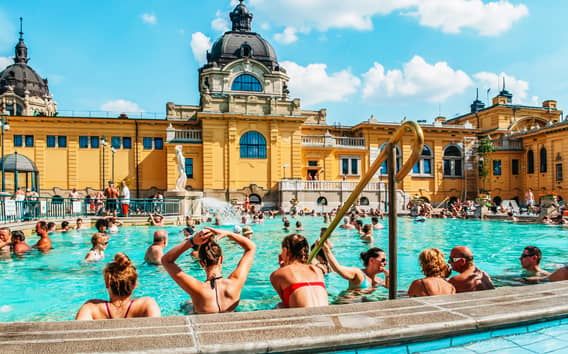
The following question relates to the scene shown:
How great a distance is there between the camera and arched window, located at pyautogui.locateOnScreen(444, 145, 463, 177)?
47312 millimetres

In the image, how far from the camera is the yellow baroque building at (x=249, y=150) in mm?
38812

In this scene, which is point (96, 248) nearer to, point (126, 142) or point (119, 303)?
point (119, 303)

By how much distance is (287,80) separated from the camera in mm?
45031

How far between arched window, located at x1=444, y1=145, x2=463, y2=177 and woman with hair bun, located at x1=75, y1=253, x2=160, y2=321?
155ft

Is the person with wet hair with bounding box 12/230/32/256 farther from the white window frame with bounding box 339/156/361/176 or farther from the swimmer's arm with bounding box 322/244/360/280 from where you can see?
the white window frame with bounding box 339/156/361/176

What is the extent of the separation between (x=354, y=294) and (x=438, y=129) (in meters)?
42.9

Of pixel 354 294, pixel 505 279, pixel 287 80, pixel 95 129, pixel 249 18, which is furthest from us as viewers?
pixel 249 18

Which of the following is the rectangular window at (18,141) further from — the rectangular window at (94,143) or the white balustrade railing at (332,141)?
→ the white balustrade railing at (332,141)

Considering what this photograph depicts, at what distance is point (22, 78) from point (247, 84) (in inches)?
1879

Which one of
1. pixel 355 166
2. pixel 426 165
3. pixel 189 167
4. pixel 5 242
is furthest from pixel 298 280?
pixel 426 165

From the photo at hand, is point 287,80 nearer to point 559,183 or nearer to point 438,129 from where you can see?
point 438,129

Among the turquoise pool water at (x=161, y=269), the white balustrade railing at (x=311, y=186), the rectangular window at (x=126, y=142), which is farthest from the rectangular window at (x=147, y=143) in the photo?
the turquoise pool water at (x=161, y=269)

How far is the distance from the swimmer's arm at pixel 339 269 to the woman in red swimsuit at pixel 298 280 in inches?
61.4

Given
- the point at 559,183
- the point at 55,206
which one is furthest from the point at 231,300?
the point at 559,183
